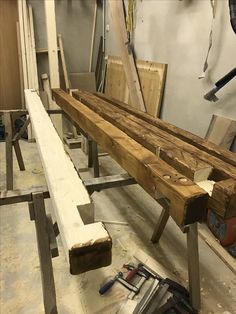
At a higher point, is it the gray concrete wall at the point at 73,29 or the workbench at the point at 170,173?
the gray concrete wall at the point at 73,29

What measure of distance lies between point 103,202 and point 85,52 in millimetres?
2745

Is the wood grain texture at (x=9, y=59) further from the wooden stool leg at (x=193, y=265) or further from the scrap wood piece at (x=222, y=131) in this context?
the wooden stool leg at (x=193, y=265)

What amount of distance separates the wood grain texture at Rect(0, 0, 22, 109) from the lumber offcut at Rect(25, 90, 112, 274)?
11.0 feet

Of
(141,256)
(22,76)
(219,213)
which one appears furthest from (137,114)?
(22,76)

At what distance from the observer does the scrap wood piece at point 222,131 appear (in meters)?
1.83

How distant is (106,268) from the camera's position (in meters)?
1.60

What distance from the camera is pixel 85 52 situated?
4062mm

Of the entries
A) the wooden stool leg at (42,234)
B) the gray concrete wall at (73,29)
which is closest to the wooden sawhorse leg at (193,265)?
the wooden stool leg at (42,234)

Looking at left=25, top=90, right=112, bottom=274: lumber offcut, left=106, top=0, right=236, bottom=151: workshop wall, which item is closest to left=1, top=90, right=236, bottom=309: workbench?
left=25, top=90, right=112, bottom=274: lumber offcut

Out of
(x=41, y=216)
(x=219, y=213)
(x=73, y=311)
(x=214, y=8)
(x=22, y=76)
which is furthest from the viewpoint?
(x=22, y=76)

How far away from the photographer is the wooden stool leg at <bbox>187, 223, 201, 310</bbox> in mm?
1207

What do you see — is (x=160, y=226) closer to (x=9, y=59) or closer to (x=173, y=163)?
(x=173, y=163)

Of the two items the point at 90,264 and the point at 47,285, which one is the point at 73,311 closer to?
the point at 47,285

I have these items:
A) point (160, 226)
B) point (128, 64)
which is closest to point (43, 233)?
point (160, 226)
